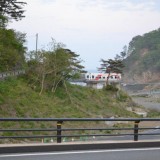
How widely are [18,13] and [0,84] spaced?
12.5m

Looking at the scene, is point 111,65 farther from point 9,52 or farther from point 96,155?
point 96,155

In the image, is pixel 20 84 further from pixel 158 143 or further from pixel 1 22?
pixel 158 143

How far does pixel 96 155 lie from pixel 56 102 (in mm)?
42845

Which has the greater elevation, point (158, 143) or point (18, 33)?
point (18, 33)

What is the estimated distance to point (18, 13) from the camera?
54.3 m

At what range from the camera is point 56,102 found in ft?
175

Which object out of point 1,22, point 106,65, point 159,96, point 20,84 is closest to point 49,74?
point 20,84

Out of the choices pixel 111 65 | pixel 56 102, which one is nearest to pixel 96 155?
pixel 56 102

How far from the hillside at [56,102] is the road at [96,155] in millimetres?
28855

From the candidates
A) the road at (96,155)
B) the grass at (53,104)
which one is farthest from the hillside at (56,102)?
the road at (96,155)

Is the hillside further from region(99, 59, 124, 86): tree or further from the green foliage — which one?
region(99, 59, 124, 86): tree

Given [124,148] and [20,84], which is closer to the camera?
[124,148]

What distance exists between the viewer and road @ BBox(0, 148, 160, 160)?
10.1 m

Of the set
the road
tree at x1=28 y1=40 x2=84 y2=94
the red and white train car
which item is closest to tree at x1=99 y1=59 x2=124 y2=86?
the red and white train car
